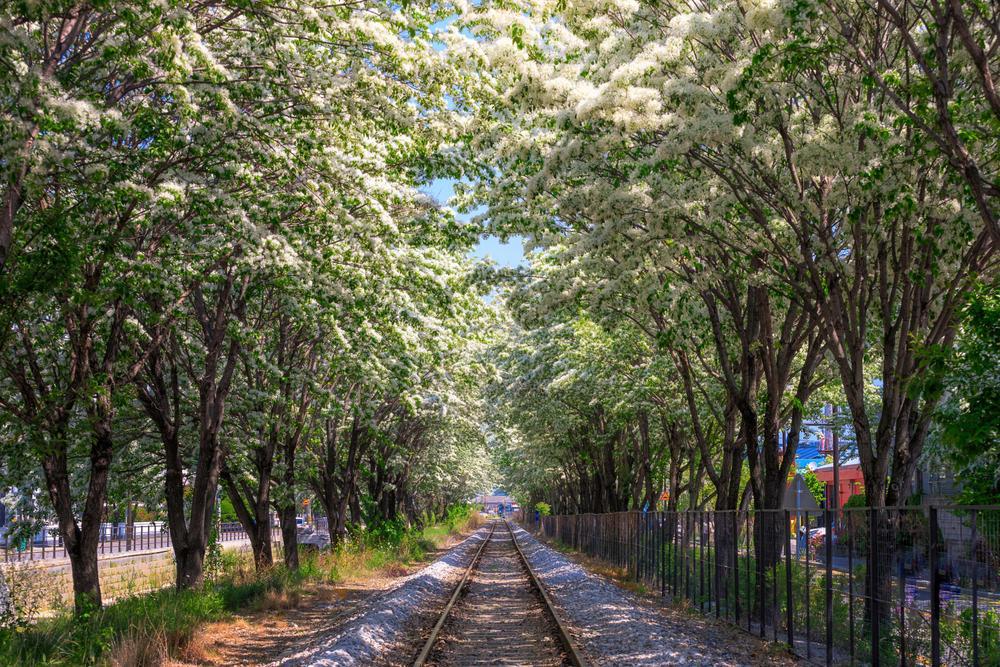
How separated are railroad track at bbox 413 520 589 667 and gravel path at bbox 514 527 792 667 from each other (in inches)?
15.0

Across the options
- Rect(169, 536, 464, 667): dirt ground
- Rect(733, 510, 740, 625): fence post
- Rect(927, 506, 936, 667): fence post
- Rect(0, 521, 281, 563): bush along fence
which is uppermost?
Rect(927, 506, 936, 667): fence post

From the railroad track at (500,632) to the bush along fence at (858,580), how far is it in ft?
10.6

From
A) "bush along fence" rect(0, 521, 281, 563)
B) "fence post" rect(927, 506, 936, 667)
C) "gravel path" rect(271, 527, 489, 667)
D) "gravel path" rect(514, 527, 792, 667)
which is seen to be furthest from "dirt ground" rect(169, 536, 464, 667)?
"bush along fence" rect(0, 521, 281, 563)

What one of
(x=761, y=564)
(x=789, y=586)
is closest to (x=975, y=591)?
(x=789, y=586)

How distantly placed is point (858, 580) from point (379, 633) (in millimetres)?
7634

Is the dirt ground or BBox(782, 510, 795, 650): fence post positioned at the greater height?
BBox(782, 510, 795, 650): fence post

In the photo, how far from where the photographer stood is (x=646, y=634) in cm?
1523

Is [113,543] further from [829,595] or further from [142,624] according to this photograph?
[829,595]

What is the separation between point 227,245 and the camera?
13359 millimetres

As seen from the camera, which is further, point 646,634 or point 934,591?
point 646,634

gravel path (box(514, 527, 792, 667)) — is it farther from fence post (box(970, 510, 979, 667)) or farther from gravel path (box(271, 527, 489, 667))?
fence post (box(970, 510, 979, 667))

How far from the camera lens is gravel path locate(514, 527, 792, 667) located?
1303 centimetres

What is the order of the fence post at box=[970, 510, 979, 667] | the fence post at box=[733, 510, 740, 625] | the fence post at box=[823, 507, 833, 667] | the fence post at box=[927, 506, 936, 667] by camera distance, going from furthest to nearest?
1. the fence post at box=[733, 510, 740, 625]
2. the fence post at box=[823, 507, 833, 667]
3. the fence post at box=[927, 506, 936, 667]
4. the fence post at box=[970, 510, 979, 667]

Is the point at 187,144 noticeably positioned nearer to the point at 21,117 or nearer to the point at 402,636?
the point at 21,117
